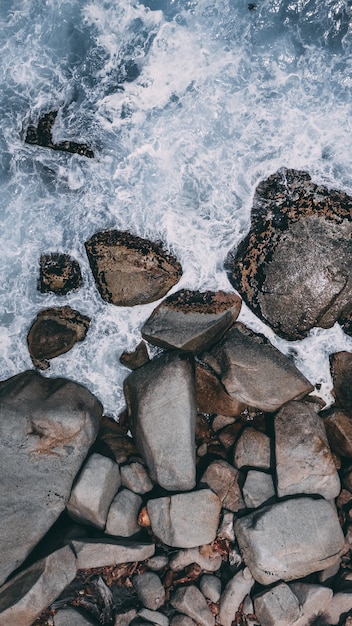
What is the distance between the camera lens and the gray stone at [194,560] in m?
8.62

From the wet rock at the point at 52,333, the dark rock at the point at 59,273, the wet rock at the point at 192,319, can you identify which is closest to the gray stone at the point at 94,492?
the wet rock at the point at 52,333

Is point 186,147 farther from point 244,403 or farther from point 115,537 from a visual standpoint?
point 115,537

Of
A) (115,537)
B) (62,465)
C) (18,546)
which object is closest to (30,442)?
(62,465)

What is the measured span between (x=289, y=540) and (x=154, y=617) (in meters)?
2.73

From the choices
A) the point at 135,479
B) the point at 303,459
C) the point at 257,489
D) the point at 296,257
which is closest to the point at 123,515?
the point at 135,479

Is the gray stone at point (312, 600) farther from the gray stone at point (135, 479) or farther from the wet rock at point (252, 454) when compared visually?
the gray stone at point (135, 479)

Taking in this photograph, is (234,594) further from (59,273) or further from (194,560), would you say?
(59,273)

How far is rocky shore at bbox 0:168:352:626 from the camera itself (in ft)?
27.2

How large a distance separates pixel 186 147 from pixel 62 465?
282 inches

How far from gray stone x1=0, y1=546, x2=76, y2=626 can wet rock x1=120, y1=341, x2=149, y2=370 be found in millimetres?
3746

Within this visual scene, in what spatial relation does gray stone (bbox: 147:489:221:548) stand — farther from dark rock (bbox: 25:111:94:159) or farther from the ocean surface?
dark rock (bbox: 25:111:94:159)

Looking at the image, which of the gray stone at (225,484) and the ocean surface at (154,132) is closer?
the gray stone at (225,484)

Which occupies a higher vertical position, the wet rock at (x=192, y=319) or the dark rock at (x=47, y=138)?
the dark rock at (x=47, y=138)

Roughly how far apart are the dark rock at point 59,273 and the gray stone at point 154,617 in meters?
6.33
